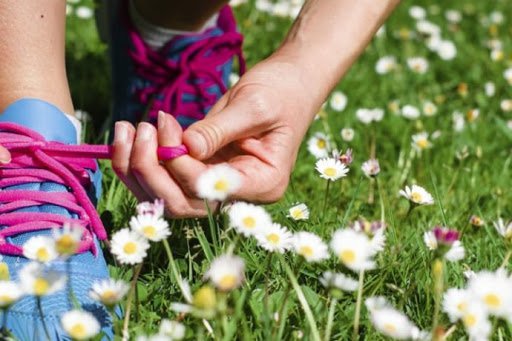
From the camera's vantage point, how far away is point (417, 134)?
1812 mm

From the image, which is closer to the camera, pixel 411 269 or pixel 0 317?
pixel 0 317

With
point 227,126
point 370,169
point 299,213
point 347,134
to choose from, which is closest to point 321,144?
point 347,134

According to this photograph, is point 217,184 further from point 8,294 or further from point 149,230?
point 8,294

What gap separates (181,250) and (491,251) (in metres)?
0.45

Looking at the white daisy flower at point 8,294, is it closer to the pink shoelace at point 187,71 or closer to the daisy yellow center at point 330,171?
the daisy yellow center at point 330,171

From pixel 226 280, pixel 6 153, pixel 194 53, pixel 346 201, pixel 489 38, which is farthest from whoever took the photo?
pixel 489 38

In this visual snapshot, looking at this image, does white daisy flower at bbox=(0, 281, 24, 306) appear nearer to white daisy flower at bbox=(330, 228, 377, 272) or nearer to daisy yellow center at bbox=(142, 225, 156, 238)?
daisy yellow center at bbox=(142, 225, 156, 238)

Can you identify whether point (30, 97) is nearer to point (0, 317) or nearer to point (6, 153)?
point (6, 153)

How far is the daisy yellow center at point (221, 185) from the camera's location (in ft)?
3.21

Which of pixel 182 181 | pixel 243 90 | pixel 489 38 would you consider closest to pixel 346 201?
pixel 243 90

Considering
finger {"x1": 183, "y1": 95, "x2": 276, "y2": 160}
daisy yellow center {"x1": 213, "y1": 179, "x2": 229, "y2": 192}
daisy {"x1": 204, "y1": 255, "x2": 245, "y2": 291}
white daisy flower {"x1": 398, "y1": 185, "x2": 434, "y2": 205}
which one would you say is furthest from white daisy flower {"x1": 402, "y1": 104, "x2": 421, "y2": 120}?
daisy {"x1": 204, "y1": 255, "x2": 245, "y2": 291}

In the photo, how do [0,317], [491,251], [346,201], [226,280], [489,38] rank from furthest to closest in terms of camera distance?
[489,38] → [346,201] → [491,251] → [0,317] → [226,280]

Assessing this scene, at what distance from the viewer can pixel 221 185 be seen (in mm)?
982

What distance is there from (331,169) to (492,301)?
41 cm
